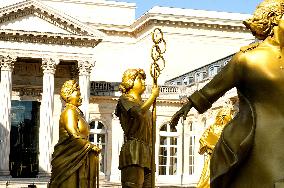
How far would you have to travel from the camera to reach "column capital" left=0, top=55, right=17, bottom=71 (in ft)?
126

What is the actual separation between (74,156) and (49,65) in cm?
3202

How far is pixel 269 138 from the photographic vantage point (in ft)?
10.7

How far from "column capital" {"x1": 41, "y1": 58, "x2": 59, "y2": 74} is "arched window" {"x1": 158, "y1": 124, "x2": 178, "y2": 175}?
29.3 feet

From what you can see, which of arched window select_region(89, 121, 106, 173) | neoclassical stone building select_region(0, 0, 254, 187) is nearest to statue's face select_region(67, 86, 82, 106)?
neoclassical stone building select_region(0, 0, 254, 187)

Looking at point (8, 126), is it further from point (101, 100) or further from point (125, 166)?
point (125, 166)

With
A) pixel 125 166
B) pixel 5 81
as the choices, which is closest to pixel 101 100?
pixel 5 81

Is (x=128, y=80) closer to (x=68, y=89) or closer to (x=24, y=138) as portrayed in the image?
(x=68, y=89)

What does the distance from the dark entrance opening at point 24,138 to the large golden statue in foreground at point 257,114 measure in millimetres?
38607

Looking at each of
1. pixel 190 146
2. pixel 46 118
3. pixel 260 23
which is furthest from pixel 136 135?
pixel 190 146

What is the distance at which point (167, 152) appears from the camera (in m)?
44.0

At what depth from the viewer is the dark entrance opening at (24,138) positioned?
4138cm

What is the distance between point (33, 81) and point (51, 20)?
538 cm

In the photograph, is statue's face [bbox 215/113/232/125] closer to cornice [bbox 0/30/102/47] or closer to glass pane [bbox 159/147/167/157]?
cornice [bbox 0/30/102/47]

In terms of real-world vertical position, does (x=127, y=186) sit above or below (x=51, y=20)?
below
